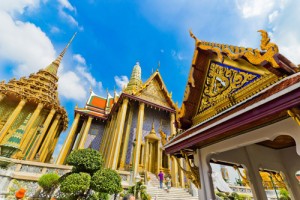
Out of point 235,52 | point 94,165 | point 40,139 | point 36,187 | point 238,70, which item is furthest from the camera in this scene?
point 40,139

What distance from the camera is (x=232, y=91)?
2.77 metres

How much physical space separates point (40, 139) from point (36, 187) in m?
8.84

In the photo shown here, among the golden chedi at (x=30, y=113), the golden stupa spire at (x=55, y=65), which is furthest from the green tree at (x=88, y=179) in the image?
the golden stupa spire at (x=55, y=65)

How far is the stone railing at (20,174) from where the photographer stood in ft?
20.5

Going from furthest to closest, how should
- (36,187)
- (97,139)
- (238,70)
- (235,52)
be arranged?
1. (97,139)
2. (36,187)
3. (238,70)
4. (235,52)

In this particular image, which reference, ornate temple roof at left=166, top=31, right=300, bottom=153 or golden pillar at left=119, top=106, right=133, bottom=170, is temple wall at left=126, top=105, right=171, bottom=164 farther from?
ornate temple roof at left=166, top=31, right=300, bottom=153

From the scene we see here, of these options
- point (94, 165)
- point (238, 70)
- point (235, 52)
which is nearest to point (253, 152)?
point (238, 70)

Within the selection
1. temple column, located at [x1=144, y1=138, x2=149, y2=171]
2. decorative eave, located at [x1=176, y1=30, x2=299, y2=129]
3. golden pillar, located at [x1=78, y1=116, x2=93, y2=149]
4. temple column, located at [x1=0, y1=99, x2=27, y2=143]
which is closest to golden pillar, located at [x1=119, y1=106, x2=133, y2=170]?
temple column, located at [x1=144, y1=138, x2=149, y2=171]

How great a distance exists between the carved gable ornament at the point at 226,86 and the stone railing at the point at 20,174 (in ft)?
24.1

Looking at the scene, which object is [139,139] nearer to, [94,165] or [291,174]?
[94,165]

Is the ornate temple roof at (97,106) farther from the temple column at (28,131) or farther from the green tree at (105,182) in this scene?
the green tree at (105,182)

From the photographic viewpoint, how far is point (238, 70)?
2734 millimetres

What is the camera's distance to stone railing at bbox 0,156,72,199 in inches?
246

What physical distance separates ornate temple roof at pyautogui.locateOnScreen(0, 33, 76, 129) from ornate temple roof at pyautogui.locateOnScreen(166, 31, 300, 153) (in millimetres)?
15410
